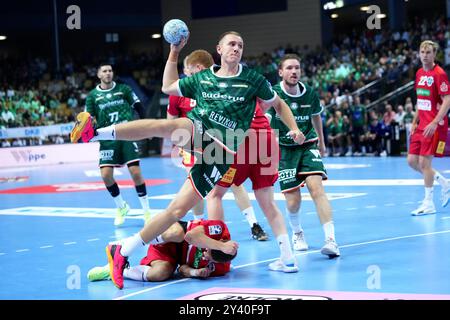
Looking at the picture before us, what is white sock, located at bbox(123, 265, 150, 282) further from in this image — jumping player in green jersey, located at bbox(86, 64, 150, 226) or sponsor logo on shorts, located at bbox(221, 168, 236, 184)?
jumping player in green jersey, located at bbox(86, 64, 150, 226)

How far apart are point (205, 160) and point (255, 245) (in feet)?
7.27

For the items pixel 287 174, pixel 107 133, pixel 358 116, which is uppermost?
pixel 358 116

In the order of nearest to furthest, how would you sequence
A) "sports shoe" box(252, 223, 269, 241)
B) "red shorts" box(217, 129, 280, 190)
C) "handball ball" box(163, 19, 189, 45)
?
"handball ball" box(163, 19, 189, 45), "red shorts" box(217, 129, 280, 190), "sports shoe" box(252, 223, 269, 241)

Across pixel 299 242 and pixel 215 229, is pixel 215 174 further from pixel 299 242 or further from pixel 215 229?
pixel 299 242

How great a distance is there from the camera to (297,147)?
7.78 m

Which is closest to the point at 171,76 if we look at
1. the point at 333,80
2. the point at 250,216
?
the point at 250,216

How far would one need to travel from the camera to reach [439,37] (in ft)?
90.7

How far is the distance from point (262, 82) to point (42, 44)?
3892cm

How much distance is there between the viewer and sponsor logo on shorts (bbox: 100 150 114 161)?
34.5 feet

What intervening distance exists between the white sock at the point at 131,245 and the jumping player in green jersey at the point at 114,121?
412cm

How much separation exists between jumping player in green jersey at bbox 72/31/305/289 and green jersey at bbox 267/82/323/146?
4.58 feet

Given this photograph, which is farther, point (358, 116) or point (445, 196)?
point (358, 116)

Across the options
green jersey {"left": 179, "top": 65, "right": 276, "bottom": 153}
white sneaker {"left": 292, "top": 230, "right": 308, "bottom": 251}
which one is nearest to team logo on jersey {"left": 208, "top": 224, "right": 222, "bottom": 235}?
green jersey {"left": 179, "top": 65, "right": 276, "bottom": 153}
